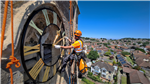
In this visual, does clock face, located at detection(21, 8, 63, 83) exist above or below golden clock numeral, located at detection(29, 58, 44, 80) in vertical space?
above

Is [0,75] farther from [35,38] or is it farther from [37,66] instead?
[35,38]

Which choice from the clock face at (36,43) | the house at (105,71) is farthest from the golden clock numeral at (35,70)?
the house at (105,71)

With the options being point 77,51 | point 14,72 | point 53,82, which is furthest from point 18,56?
point 53,82

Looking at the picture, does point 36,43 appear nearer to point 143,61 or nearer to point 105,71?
point 105,71

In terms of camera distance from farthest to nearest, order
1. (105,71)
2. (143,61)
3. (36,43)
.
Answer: (143,61), (105,71), (36,43)

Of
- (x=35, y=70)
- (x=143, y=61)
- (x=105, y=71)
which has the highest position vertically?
(x=35, y=70)

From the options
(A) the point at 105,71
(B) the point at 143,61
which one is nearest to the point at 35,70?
(A) the point at 105,71

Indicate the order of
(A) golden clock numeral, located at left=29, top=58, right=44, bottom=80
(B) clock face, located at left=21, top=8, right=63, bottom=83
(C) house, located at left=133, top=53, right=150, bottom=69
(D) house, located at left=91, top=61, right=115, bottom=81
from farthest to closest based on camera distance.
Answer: (C) house, located at left=133, top=53, right=150, bottom=69 < (D) house, located at left=91, top=61, right=115, bottom=81 < (A) golden clock numeral, located at left=29, top=58, right=44, bottom=80 < (B) clock face, located at left=21, top=8, right=63, bottom=83

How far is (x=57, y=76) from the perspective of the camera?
3393 mm

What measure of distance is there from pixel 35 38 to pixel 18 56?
78cm

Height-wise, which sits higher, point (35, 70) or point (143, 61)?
point (35, 70)

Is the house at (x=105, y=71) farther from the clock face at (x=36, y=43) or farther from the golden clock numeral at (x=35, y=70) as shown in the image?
the golden clock numeral at (x=35, y=70)

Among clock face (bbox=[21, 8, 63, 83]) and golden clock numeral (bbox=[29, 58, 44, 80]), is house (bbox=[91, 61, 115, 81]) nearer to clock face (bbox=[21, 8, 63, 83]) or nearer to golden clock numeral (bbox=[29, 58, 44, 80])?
clock face (bbox=[21, 8, 63, 83])

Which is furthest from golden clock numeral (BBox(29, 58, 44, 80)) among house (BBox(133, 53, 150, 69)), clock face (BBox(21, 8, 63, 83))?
house (BBox(133, 53, 150, 69))
